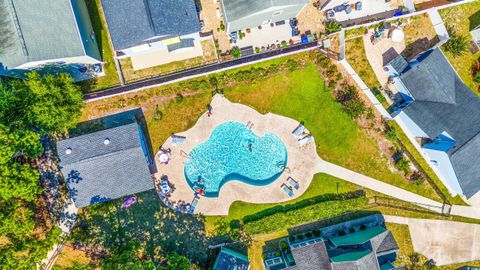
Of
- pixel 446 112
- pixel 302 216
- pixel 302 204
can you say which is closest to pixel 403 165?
pixel 446 112

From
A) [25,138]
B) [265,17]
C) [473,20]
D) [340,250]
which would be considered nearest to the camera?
[25,138]

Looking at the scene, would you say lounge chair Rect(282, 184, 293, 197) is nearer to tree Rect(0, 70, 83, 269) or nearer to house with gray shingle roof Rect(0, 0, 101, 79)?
tree Rect(0, 70, 83, 269)

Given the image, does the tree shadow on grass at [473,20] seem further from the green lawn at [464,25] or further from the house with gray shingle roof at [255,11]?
the house with gray shingle roof at [255,11]

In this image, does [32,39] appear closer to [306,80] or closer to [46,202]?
[46,202]

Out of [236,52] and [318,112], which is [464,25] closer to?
[318,112]

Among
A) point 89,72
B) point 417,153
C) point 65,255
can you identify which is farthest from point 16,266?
point 417,153
